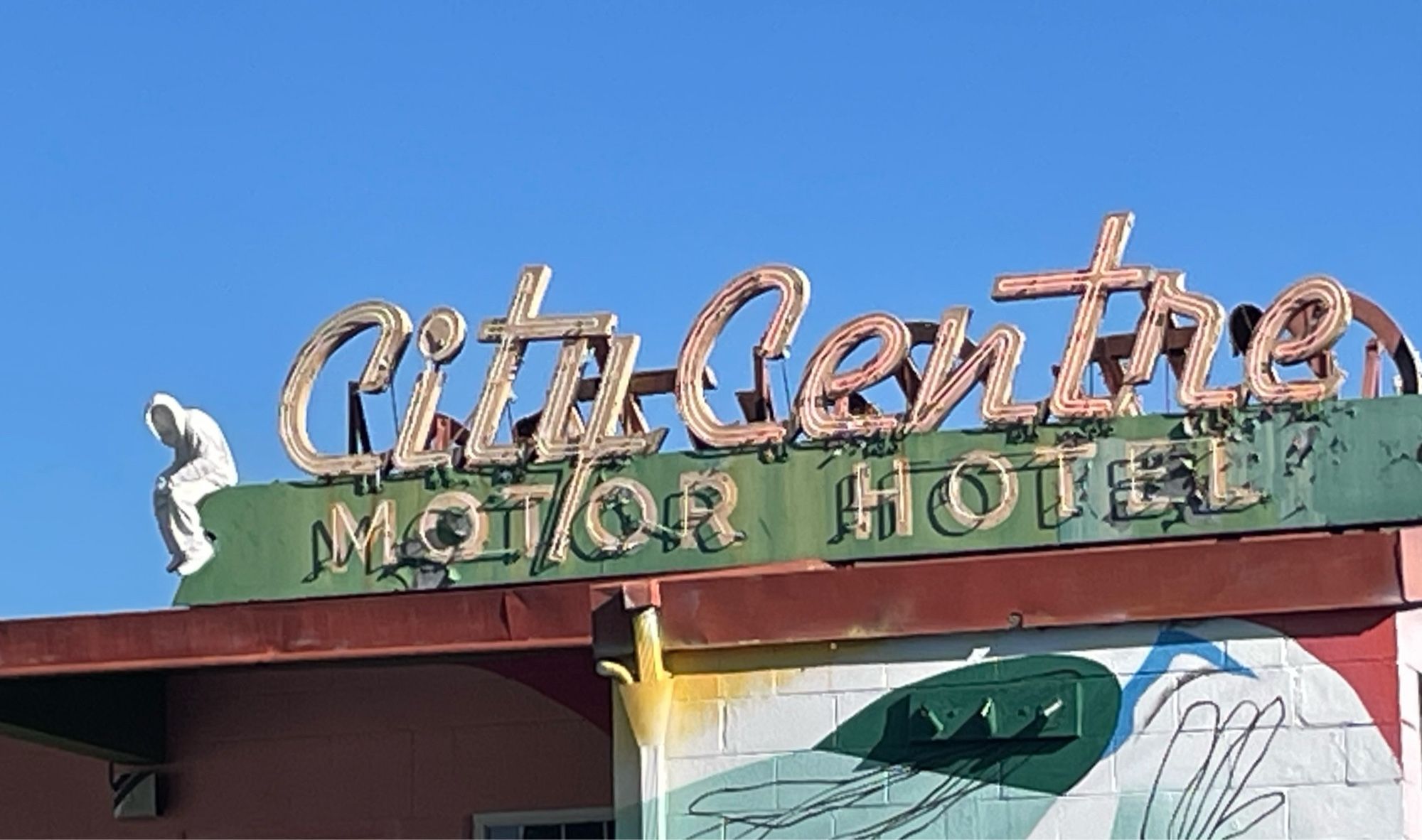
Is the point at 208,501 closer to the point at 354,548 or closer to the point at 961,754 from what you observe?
the point at 354,548

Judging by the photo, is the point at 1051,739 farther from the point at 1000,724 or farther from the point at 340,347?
the point at 340,347

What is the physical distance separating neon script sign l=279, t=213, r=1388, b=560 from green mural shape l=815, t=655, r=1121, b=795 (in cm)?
221

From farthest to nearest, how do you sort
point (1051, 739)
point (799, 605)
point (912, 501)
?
point (912, 501) < point (799, 605) < point (1051, 739)

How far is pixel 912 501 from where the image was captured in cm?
1752

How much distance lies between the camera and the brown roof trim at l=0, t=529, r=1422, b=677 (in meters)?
15.3

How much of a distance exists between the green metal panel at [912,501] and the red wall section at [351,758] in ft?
2.29

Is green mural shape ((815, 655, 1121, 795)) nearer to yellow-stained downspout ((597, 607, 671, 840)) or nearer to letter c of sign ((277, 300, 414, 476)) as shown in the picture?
yellow-stained downspout ((597, 607, 671, 840))

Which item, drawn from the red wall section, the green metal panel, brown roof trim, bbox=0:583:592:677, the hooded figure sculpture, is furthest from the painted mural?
the hooded figure sculpture

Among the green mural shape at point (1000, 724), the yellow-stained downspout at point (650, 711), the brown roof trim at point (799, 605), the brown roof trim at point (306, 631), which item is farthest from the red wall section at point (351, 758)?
the green mural shape at point (1000, 724)

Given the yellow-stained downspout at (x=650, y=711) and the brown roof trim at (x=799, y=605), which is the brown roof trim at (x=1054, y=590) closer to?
the brown roof trim at (x=799, y=605)

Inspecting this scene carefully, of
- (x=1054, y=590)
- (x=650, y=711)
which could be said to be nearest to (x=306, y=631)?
(x=650, y=711)

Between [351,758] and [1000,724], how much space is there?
508cm

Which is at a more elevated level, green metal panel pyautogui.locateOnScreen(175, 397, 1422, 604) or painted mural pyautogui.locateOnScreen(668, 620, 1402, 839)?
green metal panel pyautogui.locateOnScreen(175, 397, 1422, 604)

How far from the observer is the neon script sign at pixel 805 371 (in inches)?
688
